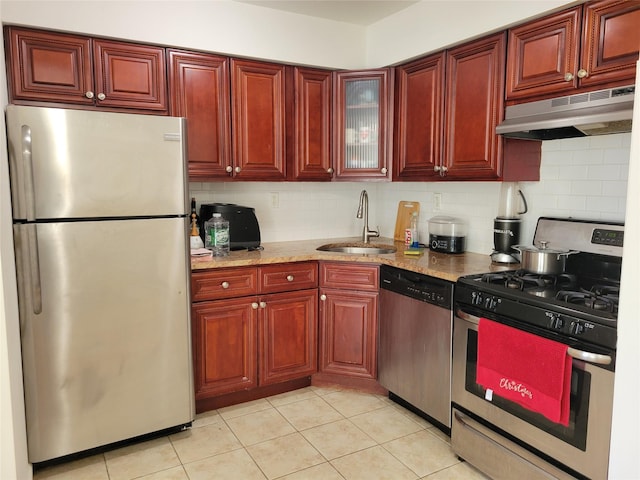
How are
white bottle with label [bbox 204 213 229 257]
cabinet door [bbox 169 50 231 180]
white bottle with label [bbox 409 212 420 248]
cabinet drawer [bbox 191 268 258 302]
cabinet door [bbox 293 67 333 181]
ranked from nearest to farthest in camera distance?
cabinet drawer [bbox 191 268 258 302] < cabinet door [bbox 169 50 231 180] < white bottle with label [bbox 204 213 229 257] < cabinet door [bbox 293 67 333 181] < white bottle with label [bbox 409 212 420 248]

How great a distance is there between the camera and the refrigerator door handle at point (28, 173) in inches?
76.4

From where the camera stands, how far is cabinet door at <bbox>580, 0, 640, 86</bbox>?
6.03ft

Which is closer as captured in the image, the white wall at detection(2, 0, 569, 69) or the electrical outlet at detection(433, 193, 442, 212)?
the white wall at detection(2, 0, 569, 69)

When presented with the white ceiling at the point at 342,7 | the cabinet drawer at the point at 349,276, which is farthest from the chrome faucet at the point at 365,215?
the white ceiling at the point at 342,7

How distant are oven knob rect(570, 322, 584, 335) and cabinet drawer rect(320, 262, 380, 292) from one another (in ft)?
4.11

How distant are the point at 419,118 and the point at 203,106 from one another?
4.34 feet

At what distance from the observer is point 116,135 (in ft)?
6.97

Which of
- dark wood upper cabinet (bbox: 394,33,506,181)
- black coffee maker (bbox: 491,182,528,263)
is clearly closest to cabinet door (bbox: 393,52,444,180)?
dark wood upper cabinet (bbox: 394,33,506,181)

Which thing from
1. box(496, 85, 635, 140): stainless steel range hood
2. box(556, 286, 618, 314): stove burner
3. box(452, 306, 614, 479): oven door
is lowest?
box(452, 306, 614, 479): oven door

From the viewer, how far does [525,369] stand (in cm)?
187

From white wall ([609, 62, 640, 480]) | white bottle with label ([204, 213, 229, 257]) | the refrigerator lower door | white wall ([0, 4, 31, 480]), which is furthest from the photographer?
white bottle with label ([204, 213, 229, 257])

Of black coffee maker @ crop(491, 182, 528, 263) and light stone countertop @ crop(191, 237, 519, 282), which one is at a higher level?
black coffee maker @ crop(491, 182, 528, 263)

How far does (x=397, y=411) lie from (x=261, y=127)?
1.93 m

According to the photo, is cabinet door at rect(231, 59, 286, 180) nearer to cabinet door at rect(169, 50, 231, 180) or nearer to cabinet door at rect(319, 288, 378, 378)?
cabinet door at rect(169, 50, 231, 180)
